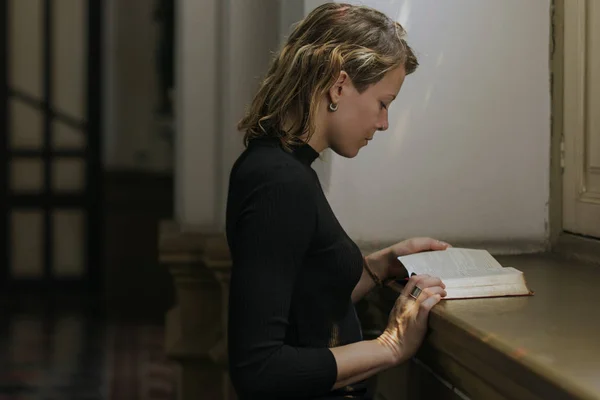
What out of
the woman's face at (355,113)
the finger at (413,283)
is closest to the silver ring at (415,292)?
the finger at (413,283)

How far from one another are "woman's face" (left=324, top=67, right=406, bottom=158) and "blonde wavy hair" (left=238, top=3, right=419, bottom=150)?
0.01m

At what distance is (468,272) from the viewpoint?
1.84 m

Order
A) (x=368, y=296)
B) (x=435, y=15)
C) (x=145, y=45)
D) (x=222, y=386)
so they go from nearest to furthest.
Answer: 1. (x=368, y=296)
2. (x=435, y=15)
3. (x=222, y=386)
4. (x=145, y=45)

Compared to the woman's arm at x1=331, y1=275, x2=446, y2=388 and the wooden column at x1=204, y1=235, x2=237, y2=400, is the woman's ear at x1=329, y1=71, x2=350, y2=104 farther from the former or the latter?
the wooden column at x1=204, y1=235, x2=237, y2=400

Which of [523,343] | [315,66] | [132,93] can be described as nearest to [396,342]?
[523,343]

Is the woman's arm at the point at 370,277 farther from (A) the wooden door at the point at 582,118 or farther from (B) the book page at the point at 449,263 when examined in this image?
(A) the wooden door at the point at 582,118

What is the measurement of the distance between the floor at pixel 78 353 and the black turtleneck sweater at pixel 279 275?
3530mm

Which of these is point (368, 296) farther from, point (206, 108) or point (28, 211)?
point (28, 211)

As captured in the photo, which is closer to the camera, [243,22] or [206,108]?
[243,22]

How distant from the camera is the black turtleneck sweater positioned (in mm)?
1542

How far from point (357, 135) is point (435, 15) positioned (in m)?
0.78

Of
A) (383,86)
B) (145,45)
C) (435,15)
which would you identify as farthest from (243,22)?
(145,45)

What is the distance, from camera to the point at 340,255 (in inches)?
67.1

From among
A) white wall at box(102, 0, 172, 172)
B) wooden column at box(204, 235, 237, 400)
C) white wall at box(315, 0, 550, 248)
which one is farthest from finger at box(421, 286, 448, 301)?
white wall at box(102, 0, 172, 172)
